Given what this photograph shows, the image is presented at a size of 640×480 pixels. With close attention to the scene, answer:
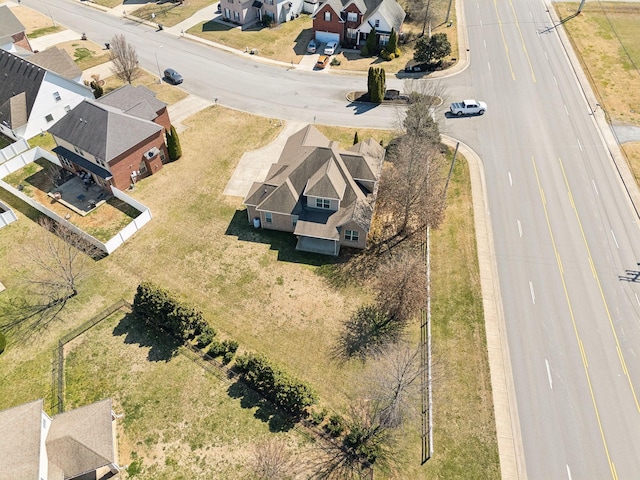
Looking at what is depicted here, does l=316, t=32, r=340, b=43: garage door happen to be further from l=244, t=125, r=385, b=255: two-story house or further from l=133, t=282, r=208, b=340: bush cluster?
l=133, t=282, r=208, b=340: bush cluster

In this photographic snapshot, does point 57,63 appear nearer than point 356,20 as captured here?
Yes

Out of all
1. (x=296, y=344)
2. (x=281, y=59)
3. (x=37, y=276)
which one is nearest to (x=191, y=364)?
(x=296, y=344)

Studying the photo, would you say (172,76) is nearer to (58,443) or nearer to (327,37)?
(327,37)

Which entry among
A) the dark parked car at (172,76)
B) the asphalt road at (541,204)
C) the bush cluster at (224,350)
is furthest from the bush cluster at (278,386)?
the dark parked car at (172,76)

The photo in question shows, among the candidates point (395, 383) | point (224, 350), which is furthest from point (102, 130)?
point (395, 383)

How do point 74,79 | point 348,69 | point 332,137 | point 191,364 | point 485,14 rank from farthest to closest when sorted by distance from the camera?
point 485,14
point 348,69
point 74,79
point 332,137
point 191,364

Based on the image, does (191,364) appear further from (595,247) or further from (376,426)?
(595,247)

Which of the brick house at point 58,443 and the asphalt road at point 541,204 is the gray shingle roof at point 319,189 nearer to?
the asphalt road at point 541,204
